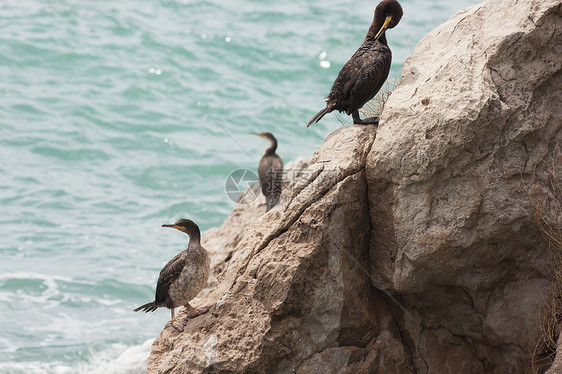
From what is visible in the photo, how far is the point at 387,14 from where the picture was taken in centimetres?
615

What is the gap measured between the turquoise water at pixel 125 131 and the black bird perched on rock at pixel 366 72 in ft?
14.1

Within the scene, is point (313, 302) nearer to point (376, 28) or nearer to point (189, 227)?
point (189, 227)

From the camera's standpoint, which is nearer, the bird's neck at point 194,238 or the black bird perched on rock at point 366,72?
the black bird perched on rock at point 366,72

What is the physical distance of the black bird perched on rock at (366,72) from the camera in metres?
5.80

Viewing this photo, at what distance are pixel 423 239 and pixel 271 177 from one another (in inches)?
190

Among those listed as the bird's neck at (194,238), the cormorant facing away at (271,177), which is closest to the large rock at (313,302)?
the bird's neck at (194,238)

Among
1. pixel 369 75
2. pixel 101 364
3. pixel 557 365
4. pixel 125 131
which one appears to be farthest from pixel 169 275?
pixel 125 131

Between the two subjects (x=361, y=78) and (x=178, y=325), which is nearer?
(x=178, y=325)

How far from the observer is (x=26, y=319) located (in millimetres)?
10203

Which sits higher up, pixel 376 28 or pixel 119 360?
pixel 376 28

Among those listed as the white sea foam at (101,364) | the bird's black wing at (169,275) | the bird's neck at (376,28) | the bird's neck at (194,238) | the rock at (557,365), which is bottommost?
the white sea foam at (101,364)

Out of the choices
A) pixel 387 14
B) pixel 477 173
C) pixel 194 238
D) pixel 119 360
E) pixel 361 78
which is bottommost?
pixel 119 360

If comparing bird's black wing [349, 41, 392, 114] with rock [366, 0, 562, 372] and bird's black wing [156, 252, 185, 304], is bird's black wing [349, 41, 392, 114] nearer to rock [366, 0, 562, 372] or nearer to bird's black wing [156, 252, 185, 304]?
rock [366, 0, 562, 372]

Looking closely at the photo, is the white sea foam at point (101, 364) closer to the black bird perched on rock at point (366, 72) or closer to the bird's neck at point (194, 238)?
the bird's neck at point (194, 238)
